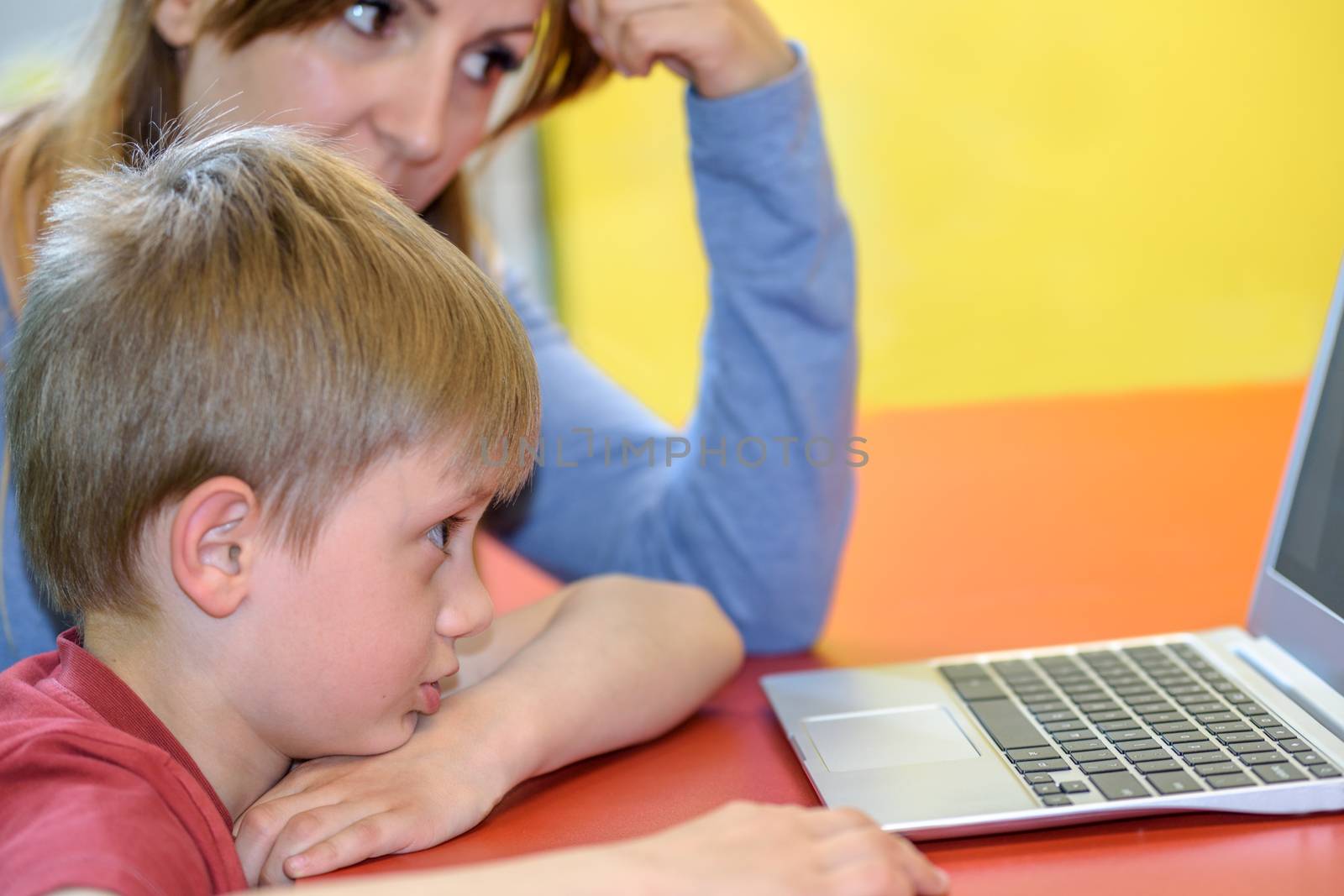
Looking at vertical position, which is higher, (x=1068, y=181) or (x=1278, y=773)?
(x=1068, y=181)

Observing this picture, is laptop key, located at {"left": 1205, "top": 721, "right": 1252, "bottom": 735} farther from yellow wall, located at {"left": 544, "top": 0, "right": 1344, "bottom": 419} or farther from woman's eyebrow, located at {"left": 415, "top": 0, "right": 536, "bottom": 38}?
yellow wall, located at {"left": 544, "top": 0, "right": 1344, "bottom": 419}

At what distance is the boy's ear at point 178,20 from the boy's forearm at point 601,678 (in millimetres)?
441

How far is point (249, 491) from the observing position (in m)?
0.56

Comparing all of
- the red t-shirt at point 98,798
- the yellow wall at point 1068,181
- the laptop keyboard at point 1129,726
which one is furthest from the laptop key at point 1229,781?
the yellow wall at point 1068,181

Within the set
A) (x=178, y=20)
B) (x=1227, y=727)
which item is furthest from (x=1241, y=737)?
(x=178, y=20)

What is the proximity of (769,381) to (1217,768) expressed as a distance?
1.42 feet

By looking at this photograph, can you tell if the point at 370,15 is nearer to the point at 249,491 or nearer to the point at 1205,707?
the point at 249,491

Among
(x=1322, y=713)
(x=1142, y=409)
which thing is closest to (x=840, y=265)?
(x=1322, y=713)

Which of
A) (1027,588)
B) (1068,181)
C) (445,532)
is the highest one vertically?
(1068,181)

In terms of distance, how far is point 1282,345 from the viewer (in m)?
1.71

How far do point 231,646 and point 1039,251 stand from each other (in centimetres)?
141

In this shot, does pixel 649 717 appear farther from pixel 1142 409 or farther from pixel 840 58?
pixel 840 58

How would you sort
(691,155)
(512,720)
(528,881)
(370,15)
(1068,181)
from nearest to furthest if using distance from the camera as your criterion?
1. (528,881)
2. (512,720)
3. (370,15)
4. (691,155)
5. (1068,181)

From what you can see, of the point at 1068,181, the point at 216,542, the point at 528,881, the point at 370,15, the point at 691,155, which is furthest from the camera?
the point at 1068,181
